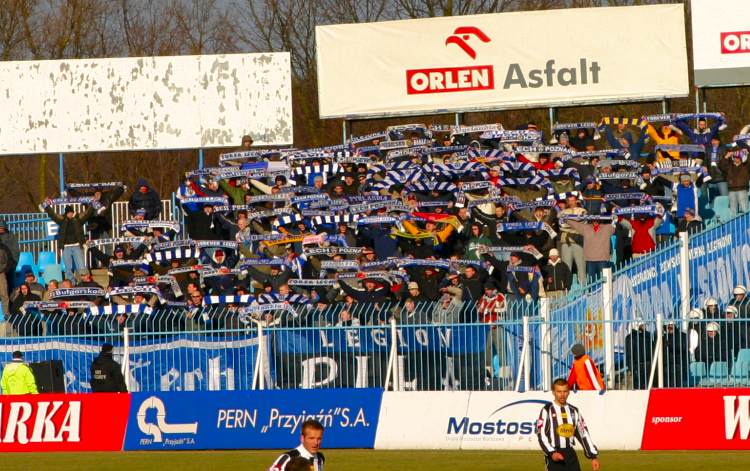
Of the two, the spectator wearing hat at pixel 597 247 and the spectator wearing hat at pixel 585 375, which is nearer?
the spectator wearing hat at pixel 585 375

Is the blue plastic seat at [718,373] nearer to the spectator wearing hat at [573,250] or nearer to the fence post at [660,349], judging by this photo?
the fence post at [660,349]

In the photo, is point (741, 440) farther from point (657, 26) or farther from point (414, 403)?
point (657, 26)

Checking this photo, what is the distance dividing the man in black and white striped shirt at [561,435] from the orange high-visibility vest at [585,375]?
5.62 m

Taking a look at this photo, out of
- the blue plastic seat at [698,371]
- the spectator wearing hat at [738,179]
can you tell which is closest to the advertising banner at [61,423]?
the blue plastic seat at [698,371]

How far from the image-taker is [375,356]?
23797 mm

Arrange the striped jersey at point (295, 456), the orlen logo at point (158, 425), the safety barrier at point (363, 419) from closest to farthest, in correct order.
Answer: the striped jersey at point (295, 456) < the safety barrier at point (363, 419) < the orlen logo at point (158, 425)

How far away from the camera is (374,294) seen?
26.2 m

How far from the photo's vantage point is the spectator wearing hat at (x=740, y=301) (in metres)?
22.7

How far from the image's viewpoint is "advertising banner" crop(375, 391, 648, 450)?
21.9 meters

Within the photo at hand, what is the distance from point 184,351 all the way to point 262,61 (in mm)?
16571

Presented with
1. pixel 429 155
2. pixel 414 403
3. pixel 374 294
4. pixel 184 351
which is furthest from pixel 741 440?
pixel 429 155

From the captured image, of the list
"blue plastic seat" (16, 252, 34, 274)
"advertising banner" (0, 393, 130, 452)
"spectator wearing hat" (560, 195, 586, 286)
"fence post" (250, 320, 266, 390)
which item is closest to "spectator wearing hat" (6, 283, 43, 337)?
"advertising banner" (0, 393, 130, 452)

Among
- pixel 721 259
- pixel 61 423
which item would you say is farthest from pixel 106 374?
pixel 721 259

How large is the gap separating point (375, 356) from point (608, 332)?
3.74m
